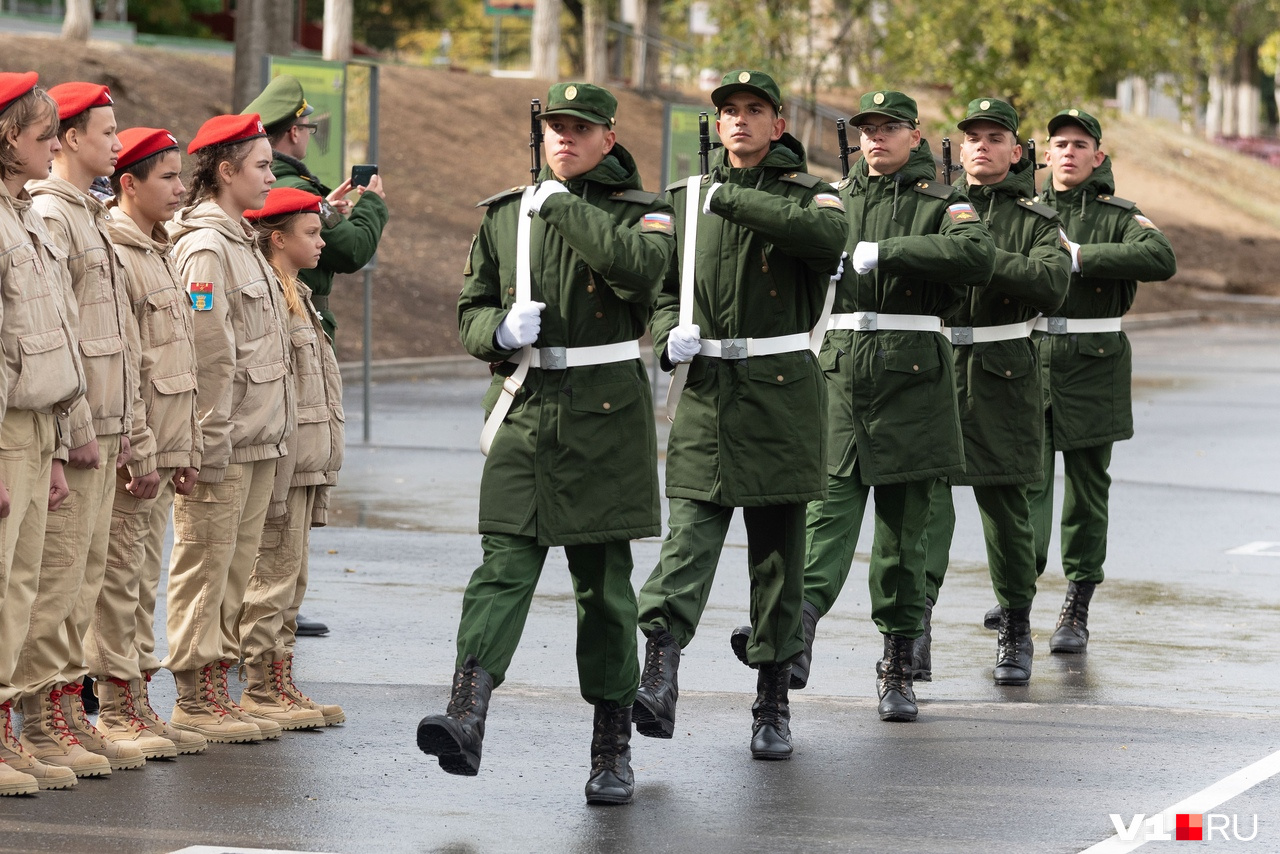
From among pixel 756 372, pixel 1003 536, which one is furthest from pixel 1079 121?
pixel 756 372

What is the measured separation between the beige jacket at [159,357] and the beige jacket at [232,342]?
11cm

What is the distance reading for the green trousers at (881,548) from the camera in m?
7.21

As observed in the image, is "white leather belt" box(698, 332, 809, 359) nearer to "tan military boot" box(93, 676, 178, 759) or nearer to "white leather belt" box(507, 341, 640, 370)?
"white leather belt" box(507, 341, 640, 370)

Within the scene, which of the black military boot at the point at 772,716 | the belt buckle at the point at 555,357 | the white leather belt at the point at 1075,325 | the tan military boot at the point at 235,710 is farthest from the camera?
the white leather belt at the point at 1075,325

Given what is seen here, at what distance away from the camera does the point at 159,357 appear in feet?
20.6

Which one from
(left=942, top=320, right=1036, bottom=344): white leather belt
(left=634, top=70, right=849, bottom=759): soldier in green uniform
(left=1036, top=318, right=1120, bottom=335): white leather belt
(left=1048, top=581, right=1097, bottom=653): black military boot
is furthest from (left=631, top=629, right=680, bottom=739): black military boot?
(left=1036, top=318, right=1120, bottom=335): white leather belt

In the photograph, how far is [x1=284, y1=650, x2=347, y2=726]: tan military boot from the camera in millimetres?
6715

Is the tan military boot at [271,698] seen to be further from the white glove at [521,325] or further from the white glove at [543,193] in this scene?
the white glove at [543,193]

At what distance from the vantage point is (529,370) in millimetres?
5816

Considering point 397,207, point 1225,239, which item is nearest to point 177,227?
point 397,207

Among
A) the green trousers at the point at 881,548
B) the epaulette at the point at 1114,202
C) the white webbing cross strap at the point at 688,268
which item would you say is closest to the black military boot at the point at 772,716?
the green trousers at the point at 881,548

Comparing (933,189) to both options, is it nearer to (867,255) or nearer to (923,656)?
(867,255)

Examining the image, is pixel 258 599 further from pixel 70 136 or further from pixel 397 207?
pixel 397 207

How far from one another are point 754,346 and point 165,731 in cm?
220
